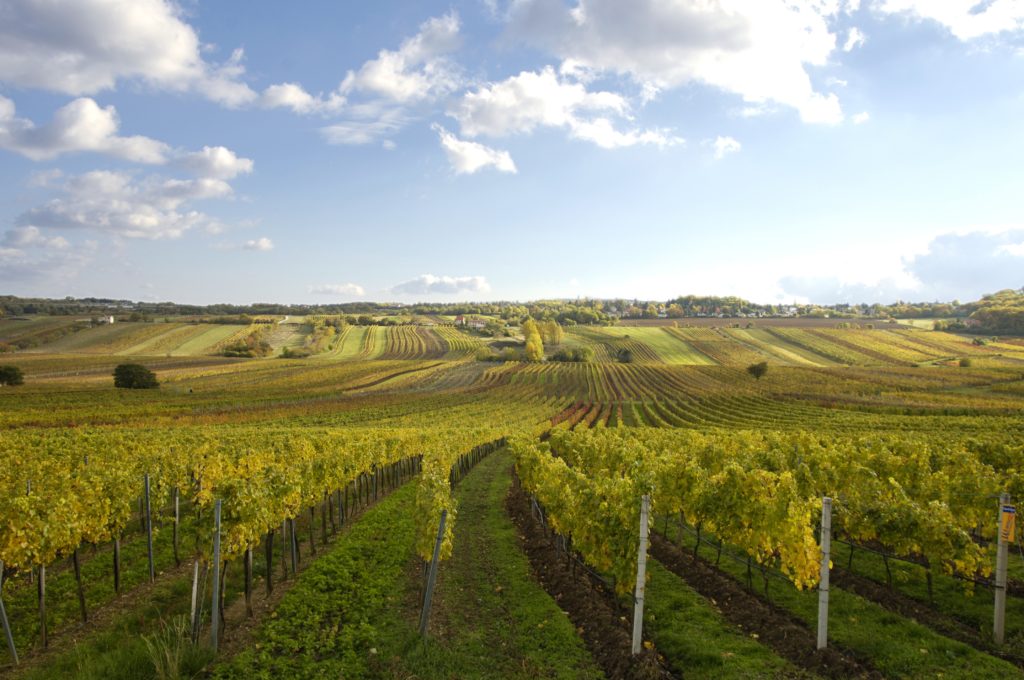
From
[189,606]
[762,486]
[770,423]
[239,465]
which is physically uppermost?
[762,486]

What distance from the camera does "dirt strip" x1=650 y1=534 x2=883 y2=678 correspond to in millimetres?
9750

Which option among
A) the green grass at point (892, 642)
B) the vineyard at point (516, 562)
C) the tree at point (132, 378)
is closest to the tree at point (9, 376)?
the tree at point (132, 378)

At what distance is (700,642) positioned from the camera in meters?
10.9

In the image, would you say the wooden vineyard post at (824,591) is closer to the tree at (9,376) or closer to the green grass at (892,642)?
the green grass at (892,642)

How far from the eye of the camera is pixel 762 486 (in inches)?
539

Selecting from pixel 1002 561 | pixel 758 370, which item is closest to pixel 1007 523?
pixel 1002 561

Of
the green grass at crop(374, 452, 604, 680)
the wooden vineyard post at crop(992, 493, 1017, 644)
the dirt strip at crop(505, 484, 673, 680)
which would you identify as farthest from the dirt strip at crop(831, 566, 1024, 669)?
the green grass at crop(374, 452, 604, 680)

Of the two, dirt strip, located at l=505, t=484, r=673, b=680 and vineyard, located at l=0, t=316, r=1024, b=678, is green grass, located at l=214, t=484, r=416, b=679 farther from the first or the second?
dirt strip, located at l=505, t=484, r=673, b=680

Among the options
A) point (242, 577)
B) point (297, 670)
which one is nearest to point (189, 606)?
point (242, 577)

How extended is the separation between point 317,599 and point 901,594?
14800mm

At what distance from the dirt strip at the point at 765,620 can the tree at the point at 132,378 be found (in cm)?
8196

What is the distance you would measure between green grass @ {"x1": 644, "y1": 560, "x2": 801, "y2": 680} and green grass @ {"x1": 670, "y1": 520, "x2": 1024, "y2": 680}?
5.85ft

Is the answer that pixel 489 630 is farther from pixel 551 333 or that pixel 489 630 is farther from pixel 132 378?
pixel 551 333

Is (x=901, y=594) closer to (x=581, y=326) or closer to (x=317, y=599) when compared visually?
(x=317, y=599)
